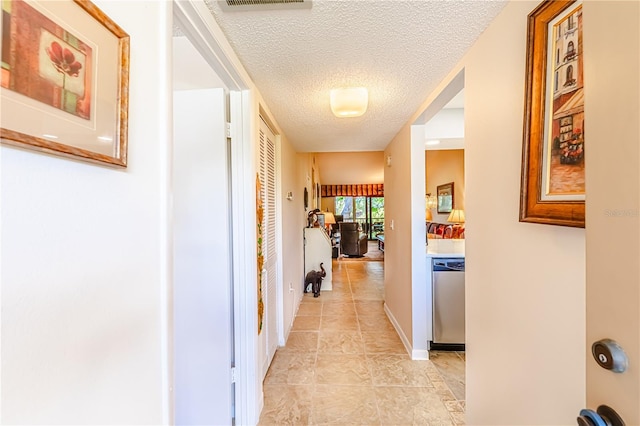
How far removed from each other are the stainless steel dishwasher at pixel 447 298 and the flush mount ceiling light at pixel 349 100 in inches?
60.0

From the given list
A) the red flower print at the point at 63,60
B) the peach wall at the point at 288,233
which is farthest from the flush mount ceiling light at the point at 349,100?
the red flower print at the point at 63,60

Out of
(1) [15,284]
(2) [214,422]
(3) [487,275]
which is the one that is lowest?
→ (2) [214,422]

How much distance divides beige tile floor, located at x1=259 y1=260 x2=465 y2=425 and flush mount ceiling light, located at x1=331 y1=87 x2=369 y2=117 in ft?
6.39

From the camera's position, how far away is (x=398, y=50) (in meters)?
1.29

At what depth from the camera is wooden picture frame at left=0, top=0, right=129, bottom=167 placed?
403 mm

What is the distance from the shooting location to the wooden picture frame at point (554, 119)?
72cm

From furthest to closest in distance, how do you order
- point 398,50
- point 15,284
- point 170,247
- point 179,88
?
point 179,88 → point 398,50 → point 170,247 → point 15,284

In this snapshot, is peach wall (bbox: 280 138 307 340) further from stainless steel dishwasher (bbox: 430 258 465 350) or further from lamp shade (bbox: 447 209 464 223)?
lamp shade (bbox: 447 209 464 223)

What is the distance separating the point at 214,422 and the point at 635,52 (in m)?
2.17

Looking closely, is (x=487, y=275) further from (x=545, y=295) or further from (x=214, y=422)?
(x=214, y=422)

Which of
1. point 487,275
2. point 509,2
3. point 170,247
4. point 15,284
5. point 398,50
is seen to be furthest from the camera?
point 398,50

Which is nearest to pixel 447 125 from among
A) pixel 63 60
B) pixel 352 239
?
pixel 63 60

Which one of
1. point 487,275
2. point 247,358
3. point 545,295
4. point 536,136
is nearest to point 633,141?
point 536,136

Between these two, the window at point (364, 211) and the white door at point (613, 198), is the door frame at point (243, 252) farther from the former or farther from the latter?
the window at point (364, 211)
